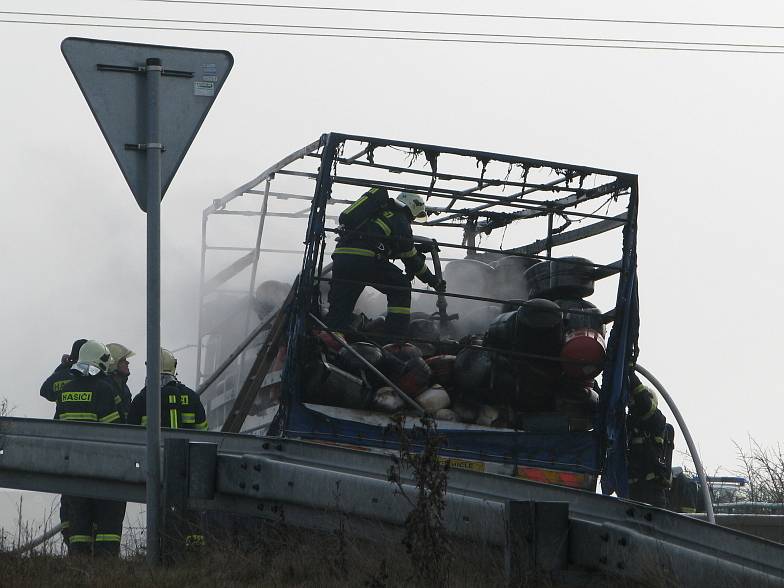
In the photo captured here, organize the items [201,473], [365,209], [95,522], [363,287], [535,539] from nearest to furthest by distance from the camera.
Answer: [535,539] < [201,473] < [95,522] < [363,287] < [365,209]

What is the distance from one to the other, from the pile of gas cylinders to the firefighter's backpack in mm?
990

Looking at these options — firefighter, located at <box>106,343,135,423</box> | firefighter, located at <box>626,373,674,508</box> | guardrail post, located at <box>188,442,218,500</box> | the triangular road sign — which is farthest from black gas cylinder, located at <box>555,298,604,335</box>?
the triangular road sign

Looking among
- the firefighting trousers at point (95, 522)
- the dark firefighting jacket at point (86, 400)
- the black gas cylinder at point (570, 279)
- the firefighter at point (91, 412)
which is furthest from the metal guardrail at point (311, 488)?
the black gas cylinder at point (570, 279)

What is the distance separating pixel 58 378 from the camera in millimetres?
10039

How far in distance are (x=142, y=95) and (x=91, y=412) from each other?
445cm

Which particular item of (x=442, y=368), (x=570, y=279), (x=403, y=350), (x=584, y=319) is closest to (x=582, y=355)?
(x=584, y=319)

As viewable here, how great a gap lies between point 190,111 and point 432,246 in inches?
216

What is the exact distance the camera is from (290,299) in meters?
9.41

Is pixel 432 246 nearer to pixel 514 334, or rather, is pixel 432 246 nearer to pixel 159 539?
pixel 514 334

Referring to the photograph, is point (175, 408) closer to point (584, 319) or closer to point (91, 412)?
point (91, 412)

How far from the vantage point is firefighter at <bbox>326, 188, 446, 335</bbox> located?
9914 millimetres

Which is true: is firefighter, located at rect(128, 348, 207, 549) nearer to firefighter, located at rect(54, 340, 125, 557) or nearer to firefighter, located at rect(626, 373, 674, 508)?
firefighter, located at rect(54, 340, 125, 557)

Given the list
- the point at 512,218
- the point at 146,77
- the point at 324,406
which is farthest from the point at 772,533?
the point at 146,77

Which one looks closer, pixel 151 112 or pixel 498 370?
pixel 151 112
